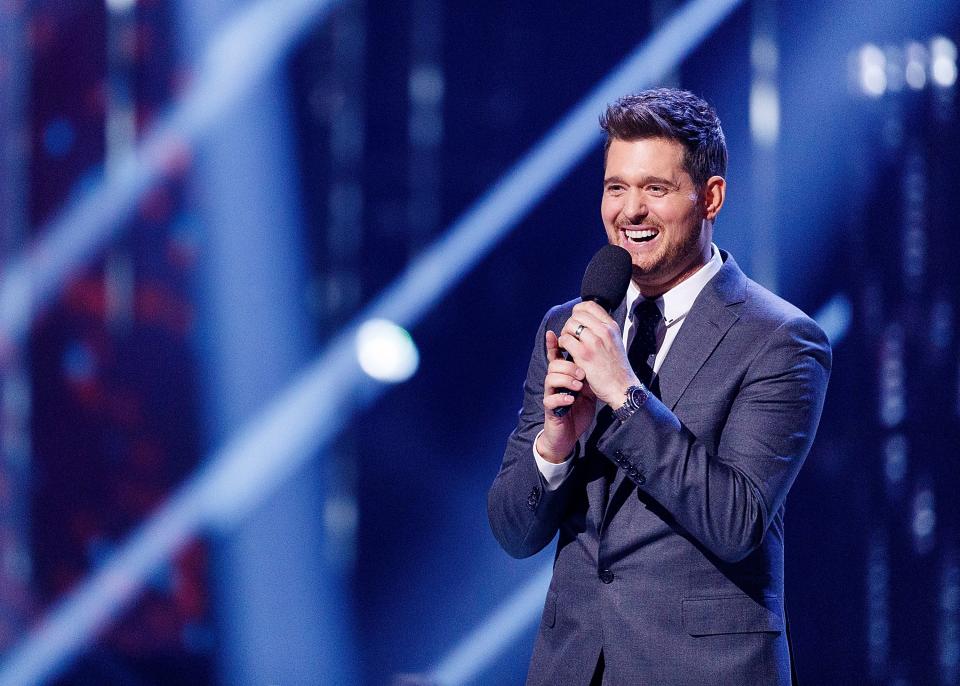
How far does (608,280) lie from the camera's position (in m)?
1.36

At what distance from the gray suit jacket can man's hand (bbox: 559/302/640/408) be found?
4 centimetres

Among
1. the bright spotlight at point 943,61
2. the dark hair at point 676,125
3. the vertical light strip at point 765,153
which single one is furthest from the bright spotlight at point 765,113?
the dark hair at point 676,125

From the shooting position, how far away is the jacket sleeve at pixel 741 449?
49.1 inches

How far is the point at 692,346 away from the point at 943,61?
229 cm

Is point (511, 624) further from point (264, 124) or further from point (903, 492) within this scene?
point (264, 124)

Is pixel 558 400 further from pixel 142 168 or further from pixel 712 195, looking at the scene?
pixel 142 168

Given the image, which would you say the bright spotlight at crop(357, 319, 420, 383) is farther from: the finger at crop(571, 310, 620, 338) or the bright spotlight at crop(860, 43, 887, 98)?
the finger at crop(571, 310, 620, 338)

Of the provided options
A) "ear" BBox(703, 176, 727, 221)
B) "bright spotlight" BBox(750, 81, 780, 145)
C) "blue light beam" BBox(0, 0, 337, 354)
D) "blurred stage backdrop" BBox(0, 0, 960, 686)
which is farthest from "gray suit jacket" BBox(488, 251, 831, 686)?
"blue light beam" BBox(0, 0, 337, 354)

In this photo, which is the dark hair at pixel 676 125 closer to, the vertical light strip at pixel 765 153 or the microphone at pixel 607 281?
the microphone at pixel 607 281

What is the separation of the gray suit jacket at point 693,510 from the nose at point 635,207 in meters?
0.14

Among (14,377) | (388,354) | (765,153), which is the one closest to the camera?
(765,153)

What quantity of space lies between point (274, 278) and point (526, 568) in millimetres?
1472

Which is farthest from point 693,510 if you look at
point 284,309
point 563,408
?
point 284,309

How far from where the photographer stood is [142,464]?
3.84 m
